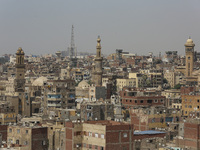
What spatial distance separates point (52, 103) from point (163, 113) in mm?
16621

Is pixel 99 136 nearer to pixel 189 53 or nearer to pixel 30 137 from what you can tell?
pixel 30 137

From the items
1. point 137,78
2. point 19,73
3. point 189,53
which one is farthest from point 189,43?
point 19,73

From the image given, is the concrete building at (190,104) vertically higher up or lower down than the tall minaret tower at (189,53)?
lower down

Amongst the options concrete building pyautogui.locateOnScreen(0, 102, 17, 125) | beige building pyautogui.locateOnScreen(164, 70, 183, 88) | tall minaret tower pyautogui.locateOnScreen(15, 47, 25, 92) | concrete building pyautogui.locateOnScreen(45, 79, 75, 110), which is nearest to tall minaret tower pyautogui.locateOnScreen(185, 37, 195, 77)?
beige building pyautogui.locateOnScreen(164, 70, 183, 88)

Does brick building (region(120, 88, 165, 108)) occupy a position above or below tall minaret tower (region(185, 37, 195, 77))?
below

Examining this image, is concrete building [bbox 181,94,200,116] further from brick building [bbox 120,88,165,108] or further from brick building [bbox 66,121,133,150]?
brick building [bbox 66,121,133,150]

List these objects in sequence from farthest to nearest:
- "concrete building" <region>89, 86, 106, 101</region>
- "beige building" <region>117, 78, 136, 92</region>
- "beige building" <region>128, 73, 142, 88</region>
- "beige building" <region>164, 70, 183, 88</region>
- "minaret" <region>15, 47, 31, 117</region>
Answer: "beige building" <region>164, 70, 183, 88</region>
"beige building" <region>128, 73, 142, 88</region>
"beige building" <region>117, 78, 136, 92</region>
"concrete building" <region>89, 86, 106, 101</region>
"minaret" <region>15, 47, 31, 117</region>

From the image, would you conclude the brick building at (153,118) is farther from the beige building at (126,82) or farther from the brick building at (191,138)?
the beige building at (126,82)

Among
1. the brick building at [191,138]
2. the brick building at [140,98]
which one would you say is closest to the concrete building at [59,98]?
the brick building at [140,98]

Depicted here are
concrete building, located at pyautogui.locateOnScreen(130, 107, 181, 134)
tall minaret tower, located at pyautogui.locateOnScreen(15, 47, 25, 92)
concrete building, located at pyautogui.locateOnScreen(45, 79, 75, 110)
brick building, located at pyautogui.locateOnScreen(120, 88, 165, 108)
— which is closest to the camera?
concrete building, located at pyautogui.locateOnScreen(130, 107, 181, 134)

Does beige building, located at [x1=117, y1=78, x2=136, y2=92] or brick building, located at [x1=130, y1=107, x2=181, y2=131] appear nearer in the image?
brick building, located at [x1=130, y1=107, x2=181, y2=131]

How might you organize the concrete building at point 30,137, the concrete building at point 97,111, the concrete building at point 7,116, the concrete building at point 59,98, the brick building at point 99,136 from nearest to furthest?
the brick building at point 99,136 < the concrete building at point 30,137 < the concrete building at point 97,111 < the concrete building at point 7,116 < the concrete building at point 59,98

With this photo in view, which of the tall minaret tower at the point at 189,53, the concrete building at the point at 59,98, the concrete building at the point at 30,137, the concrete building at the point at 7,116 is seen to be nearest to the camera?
the concrete building at the point at 30,137

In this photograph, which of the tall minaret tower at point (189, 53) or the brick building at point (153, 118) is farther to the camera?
the tall minaret tower at point (189, 53)
